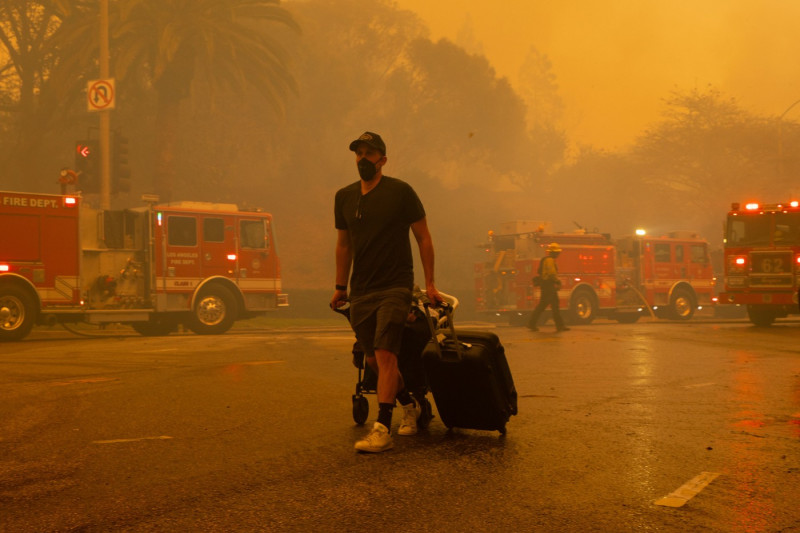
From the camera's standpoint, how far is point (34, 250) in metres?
16.6

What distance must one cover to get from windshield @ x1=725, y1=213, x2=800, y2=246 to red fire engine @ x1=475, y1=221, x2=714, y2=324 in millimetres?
6383

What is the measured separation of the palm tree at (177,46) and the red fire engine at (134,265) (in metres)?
12.0

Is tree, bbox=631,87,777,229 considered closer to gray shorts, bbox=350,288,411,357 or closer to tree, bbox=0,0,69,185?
tree, bbox=0,0,69,185

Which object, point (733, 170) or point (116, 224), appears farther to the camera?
point (733, 170)

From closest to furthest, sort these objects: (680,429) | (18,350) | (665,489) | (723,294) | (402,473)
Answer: (665,489) < (402,473) < (680,429) < (18,350) < (723,294)

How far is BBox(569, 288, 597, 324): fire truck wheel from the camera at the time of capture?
26172 mm

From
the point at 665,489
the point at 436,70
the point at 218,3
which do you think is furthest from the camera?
the point at 436,70

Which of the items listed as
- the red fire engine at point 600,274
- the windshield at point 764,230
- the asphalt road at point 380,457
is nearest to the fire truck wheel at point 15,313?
the asphalt road at point 380,457

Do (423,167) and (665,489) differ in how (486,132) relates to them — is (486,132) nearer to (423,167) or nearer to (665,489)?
(423,167)

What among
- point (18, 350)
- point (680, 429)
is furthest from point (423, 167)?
point (680, 429)

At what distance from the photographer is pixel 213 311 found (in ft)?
63.1

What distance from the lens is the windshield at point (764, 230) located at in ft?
63.1

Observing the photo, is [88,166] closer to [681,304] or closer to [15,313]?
[15,313]

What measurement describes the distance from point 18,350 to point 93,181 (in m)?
6.92
